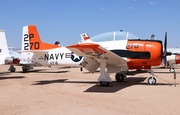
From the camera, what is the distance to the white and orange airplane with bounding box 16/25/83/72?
39.7 feet

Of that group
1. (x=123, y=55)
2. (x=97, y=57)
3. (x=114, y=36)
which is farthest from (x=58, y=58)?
(x=123, y=55)

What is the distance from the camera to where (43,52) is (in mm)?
12781

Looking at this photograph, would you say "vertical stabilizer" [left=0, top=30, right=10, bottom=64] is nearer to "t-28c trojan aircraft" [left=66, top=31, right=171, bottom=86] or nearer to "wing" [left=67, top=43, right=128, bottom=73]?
"wing" [left=67, top=43, right=128, bottom=73]

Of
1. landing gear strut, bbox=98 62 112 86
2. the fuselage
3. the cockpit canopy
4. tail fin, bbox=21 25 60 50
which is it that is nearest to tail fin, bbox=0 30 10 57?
tail fin, bbox=21 25 60 50

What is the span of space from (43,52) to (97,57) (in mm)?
4492

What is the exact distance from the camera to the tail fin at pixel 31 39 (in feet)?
45.5

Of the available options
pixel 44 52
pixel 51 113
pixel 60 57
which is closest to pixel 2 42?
pixel 44 52

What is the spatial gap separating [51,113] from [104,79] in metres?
5.00

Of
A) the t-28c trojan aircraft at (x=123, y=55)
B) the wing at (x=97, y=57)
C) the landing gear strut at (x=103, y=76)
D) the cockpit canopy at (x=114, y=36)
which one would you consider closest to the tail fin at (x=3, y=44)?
the wing at (x=97, y=57)

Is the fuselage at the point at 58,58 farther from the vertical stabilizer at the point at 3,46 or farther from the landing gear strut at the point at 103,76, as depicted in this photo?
the vertical stabilizer at the point at 3,46

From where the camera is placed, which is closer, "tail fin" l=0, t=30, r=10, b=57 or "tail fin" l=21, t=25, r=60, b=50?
"tail fin" l=21, t=25, r=60, b=50

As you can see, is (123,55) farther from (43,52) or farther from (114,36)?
(43,52)

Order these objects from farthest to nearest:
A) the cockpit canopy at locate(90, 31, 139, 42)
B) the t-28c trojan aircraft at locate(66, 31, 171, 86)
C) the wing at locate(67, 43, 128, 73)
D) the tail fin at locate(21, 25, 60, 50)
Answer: the tail fin at locate(21, 25, 60, 50) → the cockpit canopy at locate(90, 31, 139, 42) → the t-28c trojan aircraft at locate(66, 31, 171, 86) → the wing at locate(67, 43, 128, 73)

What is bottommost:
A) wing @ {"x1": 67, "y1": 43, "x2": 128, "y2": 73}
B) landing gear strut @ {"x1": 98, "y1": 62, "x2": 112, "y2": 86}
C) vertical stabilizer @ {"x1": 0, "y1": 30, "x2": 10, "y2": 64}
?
landing gear strut @ {"x1": 98, "y1": 62, "x2": 112, "y2": 86}
